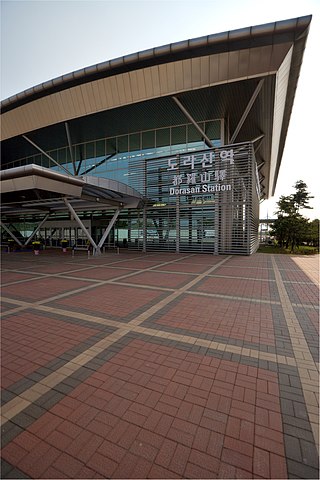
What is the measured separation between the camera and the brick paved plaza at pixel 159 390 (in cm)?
215

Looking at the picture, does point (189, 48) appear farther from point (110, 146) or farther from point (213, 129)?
point (110, 146)

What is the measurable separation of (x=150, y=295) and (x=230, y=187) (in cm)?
1431

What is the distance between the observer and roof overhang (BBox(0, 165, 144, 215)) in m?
12.2

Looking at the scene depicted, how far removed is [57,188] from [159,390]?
1296 centimetres

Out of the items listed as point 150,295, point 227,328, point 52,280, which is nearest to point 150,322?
point 227,328

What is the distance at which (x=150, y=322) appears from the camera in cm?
534

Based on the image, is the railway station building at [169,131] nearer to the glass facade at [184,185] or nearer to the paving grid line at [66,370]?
the glass facade at [184,185]

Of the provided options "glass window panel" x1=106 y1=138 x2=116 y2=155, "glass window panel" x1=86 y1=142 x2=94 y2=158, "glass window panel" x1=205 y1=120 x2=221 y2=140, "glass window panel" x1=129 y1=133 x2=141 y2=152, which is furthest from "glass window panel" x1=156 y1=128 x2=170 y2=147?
"glass window panel" x1=86 y1=142 x2=94 y2=158

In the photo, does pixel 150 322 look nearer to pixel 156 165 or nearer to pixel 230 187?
pixel 230 187

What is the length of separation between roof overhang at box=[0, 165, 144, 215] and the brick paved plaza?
8.04 metres

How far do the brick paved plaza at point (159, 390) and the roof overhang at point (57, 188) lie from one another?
804 cm

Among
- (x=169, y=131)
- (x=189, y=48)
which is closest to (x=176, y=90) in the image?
(x=189, y=48)

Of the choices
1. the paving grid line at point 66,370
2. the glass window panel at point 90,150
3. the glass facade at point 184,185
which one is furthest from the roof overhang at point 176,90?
the paving grid line at point 66,370

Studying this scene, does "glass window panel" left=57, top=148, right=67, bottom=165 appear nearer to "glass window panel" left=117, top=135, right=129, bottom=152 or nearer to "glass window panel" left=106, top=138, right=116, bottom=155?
"glass window panel" left=106, top=138, right=116, bottom=155
